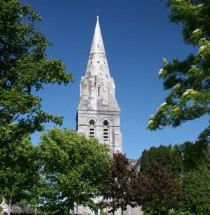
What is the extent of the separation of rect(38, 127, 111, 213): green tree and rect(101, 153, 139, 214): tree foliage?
3.26 m

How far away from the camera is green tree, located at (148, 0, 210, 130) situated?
827 centimetres

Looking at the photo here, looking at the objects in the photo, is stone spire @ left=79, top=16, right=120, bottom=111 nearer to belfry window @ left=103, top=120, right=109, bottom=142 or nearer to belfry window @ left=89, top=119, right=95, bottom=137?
belfry window @ left=89, top=119, right=95, bottom=137

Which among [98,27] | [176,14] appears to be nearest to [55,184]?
[176,14]

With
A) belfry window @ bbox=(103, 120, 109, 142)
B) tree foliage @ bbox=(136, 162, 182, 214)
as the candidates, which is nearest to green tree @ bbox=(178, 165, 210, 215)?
tree foliage @ bbox=(136, 162, 182, 214)

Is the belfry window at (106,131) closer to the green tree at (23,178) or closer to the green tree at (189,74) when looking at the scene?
the green tree at (23,178)

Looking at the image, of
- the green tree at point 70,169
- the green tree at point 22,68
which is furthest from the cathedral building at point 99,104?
the green tree at point 22,68

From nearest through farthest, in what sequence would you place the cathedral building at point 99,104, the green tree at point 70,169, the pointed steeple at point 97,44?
the green tree at point 70,169 < the cathedral building at point 99,104 < the pointed steeple at point 97,44

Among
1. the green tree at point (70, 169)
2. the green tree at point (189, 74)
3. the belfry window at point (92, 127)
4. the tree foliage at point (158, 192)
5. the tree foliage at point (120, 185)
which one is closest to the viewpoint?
the green tree at point (189, 74)

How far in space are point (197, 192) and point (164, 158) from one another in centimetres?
907

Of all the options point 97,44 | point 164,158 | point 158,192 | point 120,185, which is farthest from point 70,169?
point 97,44

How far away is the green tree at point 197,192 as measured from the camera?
29.7m

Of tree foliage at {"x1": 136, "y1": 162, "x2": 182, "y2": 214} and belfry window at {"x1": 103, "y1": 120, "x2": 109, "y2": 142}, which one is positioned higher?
belfry window at {"x1": 103, "y1": 120, "x2": 109, "y2": 142}

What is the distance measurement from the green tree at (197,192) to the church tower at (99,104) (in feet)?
78.1

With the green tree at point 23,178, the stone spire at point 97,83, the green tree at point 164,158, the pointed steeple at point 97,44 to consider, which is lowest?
the green tree at point 23,178
